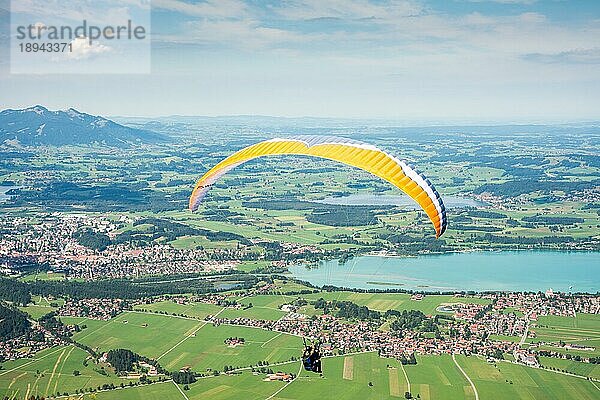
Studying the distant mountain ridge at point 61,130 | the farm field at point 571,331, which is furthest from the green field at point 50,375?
the distant mountain ridge at point 61,130

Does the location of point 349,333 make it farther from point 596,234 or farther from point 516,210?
point 516,210

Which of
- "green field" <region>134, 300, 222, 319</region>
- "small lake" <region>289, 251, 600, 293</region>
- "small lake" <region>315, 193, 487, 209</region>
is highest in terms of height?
"small lake" <region>315, 193, 487, 209</region>

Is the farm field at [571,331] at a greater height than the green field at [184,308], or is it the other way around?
the farm field at [571,331]

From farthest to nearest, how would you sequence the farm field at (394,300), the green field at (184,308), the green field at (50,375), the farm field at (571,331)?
the farm field at (394,300) < the green field at (184,308) < the farm field at (571,331) < the green field at (50,375)

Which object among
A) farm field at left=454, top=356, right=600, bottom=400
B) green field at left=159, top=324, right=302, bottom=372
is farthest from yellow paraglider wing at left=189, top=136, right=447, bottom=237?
green field at left=159, top=324, right=302, bottom=372

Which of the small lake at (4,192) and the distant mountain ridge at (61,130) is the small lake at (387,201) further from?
the distant mountain ridge at (61,130)

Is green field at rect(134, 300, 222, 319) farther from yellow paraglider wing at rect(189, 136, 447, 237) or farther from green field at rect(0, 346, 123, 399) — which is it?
yellow paraglider wing at rect(189, 136, 447, 237)
